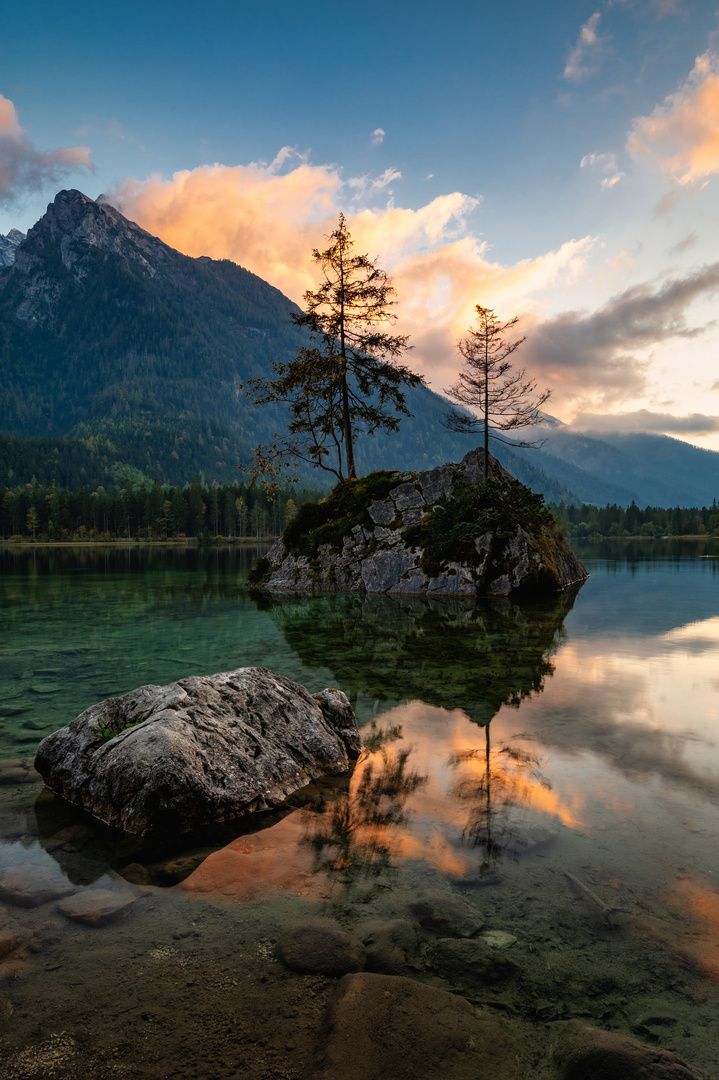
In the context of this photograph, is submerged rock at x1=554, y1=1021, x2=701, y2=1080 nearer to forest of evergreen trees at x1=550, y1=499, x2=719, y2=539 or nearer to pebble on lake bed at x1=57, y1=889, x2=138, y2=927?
pebble on lake bed at x1=57, y1=889, x2=138, y2=927

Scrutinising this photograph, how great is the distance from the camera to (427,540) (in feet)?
97.3

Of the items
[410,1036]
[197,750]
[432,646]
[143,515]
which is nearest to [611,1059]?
[410,1036]

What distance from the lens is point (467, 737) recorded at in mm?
8445

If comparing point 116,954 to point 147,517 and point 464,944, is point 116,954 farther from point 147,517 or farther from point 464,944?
point 147,517

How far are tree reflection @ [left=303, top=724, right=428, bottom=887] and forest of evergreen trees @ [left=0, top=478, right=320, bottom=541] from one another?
457 ft

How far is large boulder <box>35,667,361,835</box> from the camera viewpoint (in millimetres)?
5953

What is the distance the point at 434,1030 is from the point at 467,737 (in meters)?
5.30

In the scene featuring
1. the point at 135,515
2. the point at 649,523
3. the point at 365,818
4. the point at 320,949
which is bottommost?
the point at 365,818

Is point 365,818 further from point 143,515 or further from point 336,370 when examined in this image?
point 143,515

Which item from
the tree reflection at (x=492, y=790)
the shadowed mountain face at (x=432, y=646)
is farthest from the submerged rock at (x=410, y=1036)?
the shadowed mountain face at (x=432, y=646)

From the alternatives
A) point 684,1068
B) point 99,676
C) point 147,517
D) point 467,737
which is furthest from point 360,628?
point 147,517

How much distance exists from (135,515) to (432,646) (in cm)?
15073

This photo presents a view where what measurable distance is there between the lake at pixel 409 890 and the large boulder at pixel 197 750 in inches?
13.4

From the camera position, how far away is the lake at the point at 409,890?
334 centimetres
